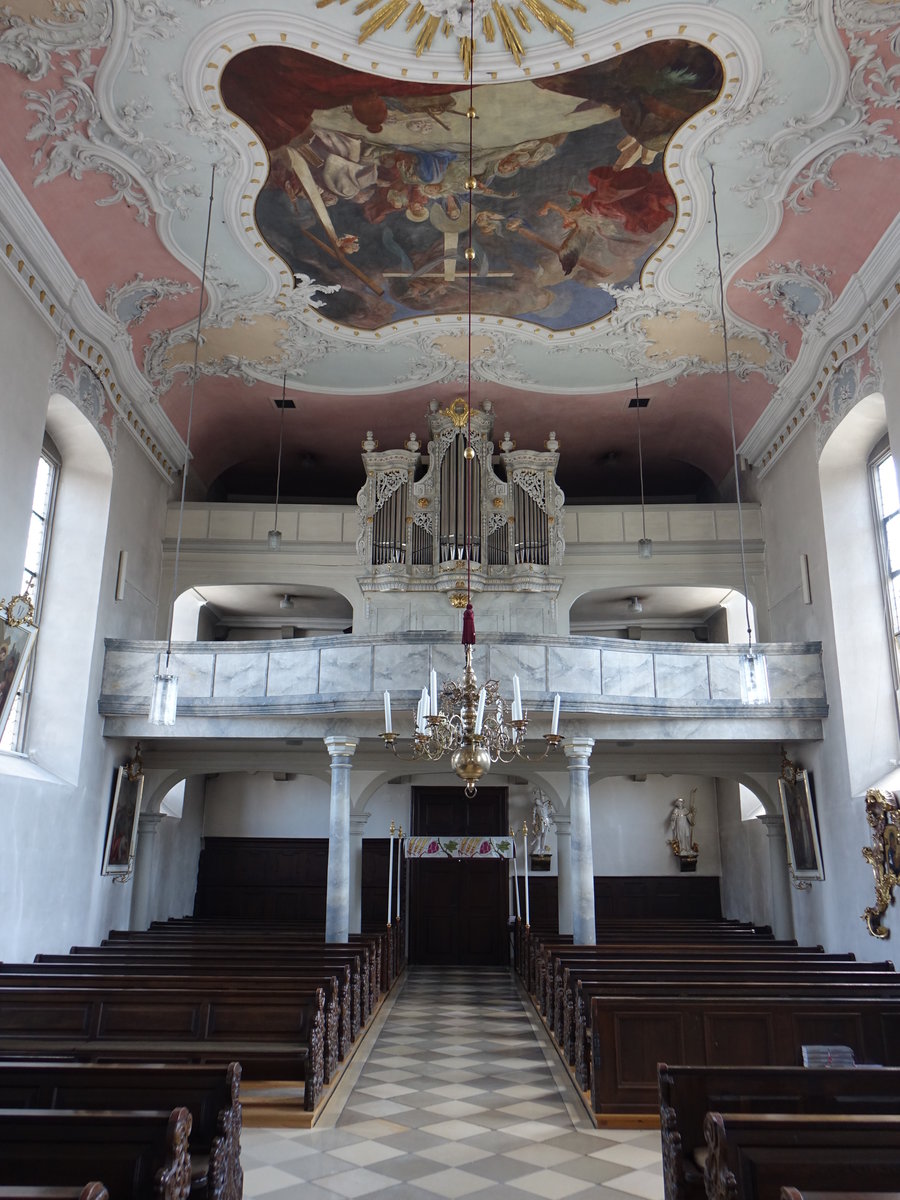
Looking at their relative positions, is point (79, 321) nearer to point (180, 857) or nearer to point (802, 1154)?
point (180, 857)

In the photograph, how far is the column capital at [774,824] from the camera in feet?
50.4

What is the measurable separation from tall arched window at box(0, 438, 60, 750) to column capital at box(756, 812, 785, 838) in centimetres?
1171

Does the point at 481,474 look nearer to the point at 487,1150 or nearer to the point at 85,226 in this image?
the point at 85,226

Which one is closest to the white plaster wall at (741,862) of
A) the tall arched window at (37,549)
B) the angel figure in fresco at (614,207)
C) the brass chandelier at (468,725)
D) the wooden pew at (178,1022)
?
the brass chandelier at (468,725)

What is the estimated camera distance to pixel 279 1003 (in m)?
8.08

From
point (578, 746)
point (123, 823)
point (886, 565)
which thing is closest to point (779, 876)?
point (578, 746)

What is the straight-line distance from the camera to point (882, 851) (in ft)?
37.5

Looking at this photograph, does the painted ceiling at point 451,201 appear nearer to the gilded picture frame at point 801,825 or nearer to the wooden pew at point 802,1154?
the gilded picture frame at point 801,825

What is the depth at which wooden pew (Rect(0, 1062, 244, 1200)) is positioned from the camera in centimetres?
468

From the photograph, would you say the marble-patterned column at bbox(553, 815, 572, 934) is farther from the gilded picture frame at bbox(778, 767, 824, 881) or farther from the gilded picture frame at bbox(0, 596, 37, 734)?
the gilded picture frame at bbox(0, 596, 37, 734)

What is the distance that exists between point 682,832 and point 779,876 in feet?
17.6

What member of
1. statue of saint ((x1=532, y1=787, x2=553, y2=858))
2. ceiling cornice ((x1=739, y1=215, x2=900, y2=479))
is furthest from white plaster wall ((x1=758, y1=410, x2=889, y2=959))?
statue of saint ((x1=532, y1=787, x2=553, y2=858))

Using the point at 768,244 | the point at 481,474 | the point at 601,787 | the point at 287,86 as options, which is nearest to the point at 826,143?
the point at 768,244

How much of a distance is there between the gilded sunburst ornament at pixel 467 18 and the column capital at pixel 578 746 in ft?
28.7
